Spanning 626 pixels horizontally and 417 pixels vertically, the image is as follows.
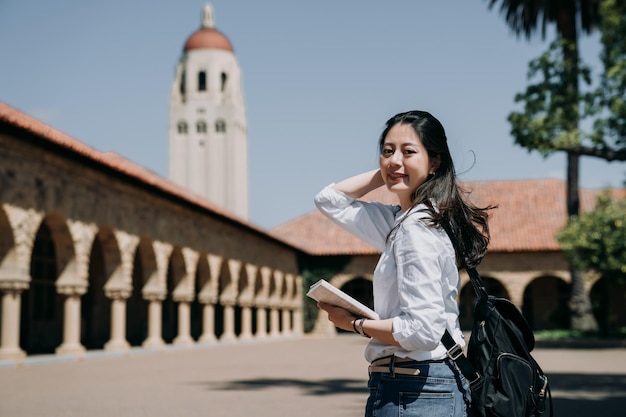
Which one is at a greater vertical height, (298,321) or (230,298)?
(230,298)

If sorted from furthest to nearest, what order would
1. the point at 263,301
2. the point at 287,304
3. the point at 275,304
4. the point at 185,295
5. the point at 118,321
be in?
the point at 287,304
the point at 275,304
the point at 263,301
the point at 185,295
the point at 118,321

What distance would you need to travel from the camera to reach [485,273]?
41.1m

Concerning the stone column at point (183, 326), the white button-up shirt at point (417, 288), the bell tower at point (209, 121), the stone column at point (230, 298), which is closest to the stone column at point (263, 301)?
the stone column at point (230, 298)

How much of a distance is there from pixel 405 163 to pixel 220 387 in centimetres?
965

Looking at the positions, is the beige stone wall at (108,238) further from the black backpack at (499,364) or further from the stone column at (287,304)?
the black backpack at (499,364)

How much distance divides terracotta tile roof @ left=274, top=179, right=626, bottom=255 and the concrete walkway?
2248 centimetres

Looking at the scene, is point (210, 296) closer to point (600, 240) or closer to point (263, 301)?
point (263, 301)

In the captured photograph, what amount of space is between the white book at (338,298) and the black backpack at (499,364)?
26 centimetres

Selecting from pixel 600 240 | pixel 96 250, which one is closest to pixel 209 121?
pixel 96 250

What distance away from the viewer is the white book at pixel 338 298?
103 inches

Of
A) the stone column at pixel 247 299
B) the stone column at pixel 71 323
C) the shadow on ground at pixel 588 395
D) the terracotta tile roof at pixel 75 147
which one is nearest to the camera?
the shadow on ground at pixel 588 395

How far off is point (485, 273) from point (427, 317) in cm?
3967

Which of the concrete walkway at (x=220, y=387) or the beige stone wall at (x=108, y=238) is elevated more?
the beige stone wall at (x=108, y=238)

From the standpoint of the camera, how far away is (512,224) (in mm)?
42344
